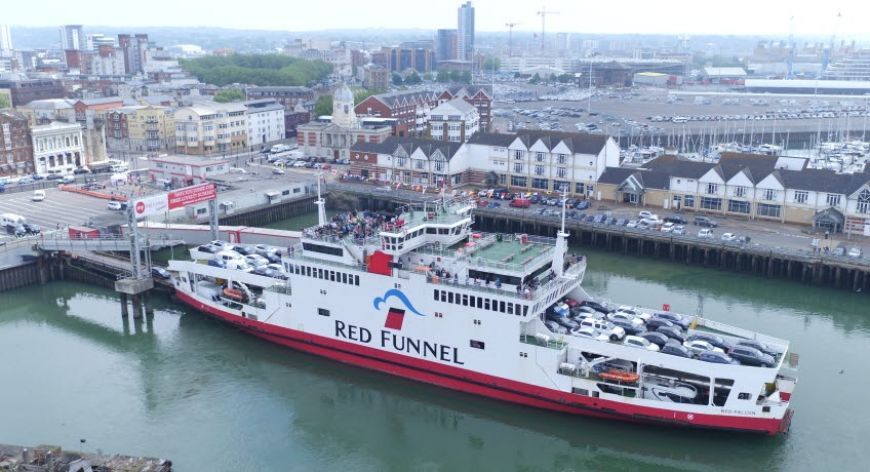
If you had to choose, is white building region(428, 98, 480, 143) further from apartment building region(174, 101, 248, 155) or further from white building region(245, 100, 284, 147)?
apartment building region(174, 101, 248, 155)

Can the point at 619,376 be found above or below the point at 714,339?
below

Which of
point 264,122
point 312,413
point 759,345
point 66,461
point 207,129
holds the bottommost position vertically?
point 312,413

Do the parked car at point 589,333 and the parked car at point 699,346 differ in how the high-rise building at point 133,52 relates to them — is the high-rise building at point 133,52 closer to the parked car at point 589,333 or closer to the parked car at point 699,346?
the parked car at point 589,333

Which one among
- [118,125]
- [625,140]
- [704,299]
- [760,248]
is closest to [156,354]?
[704,299]

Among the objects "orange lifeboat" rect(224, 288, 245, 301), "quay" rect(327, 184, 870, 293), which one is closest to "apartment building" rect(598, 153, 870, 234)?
"quay" rect(327, 184, 870, 293)

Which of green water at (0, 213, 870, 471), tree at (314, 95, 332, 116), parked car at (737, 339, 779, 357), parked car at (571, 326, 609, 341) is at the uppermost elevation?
tree at (314, 95, 332, 116)


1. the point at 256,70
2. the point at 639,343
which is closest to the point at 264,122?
the point at 256,70

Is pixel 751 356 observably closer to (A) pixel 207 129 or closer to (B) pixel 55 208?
(B) pixel 55 208
